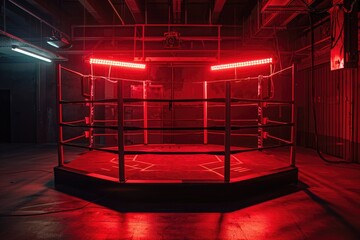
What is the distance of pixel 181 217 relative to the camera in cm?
382

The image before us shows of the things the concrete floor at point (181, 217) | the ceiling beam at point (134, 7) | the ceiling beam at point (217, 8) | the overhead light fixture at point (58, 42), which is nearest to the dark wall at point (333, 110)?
the concrete floor at point (181, 217)

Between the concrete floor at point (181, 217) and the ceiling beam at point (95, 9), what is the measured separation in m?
5.43

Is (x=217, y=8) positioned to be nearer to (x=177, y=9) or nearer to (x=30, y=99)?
(x=177, y=9)

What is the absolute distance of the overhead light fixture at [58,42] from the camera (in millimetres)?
8828

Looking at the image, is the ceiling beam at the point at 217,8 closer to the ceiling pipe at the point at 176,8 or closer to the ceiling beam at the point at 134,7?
the ceiling pipe at the point at 176,8

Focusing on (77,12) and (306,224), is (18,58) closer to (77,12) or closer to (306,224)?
(77,12)

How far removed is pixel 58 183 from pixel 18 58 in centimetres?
906

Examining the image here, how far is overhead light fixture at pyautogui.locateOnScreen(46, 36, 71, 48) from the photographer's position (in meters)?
8.83

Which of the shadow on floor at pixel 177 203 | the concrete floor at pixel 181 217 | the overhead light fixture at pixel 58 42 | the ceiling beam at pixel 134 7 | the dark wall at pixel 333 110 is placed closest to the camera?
the concrete floor at pixel 181 217

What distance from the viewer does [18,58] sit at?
12.1 meters

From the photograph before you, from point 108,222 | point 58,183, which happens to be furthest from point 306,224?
point 58,183

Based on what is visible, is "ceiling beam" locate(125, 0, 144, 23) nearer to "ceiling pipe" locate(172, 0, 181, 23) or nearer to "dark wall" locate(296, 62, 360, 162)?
"ceiling pipe" locate(172, 0, 181, 23)

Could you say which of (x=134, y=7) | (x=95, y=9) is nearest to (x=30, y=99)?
(x=95, y=9)

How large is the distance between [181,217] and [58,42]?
25.6 ft
